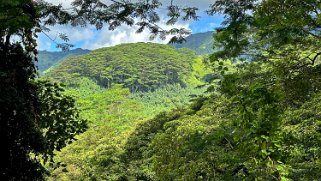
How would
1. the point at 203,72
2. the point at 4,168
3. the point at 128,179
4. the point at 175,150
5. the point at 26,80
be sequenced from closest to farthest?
the point at 4,168, the point at 26,80, the point at 175,150, the point at 128,179, the point at 203,72

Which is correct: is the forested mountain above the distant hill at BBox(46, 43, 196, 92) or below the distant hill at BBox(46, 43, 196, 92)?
below

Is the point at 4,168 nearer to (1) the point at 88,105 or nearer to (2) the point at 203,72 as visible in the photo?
(1) the point at 88,105

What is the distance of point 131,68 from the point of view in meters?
92.0

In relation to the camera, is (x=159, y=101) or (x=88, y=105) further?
(x=159, y=101)

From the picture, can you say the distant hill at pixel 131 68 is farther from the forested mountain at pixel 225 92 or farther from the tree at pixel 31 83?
the tree at pixel 31 83

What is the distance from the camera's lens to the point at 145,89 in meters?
89.5

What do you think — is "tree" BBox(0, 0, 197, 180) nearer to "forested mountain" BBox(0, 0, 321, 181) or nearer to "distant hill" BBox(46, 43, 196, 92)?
"forested mountain" BBox(0, 0, 321, 181)

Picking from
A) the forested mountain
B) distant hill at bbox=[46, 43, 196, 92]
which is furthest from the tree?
distant hill at bbox=[46, 43, 196, 92]

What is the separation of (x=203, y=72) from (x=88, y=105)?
151 feet

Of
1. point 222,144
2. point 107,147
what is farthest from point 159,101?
point 222,144

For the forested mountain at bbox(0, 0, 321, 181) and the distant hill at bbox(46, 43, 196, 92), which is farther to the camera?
the distant hill at bbox(46, 43, 196, 92)

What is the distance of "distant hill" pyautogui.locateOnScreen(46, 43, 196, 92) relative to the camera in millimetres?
89625

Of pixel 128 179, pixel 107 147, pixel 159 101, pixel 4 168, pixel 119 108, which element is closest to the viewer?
pixel 4 168

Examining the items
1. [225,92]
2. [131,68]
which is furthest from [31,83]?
[131,68]
